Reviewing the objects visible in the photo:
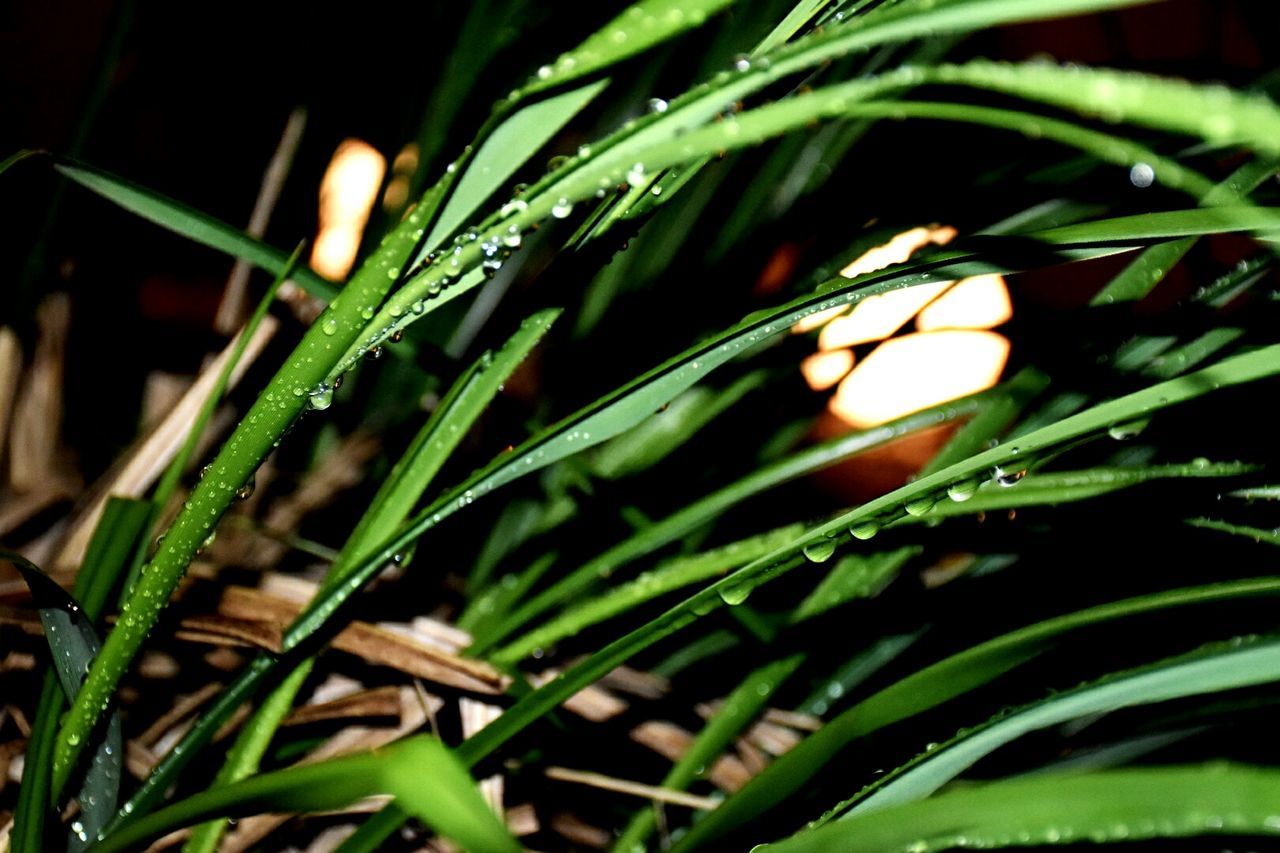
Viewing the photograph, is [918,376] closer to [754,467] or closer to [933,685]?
[754,467]

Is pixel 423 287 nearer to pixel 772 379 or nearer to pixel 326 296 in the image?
pixel 326 296

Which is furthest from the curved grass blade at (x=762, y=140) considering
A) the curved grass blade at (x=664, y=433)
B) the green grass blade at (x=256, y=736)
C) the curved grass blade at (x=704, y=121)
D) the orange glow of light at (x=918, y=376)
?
the orange glow of light at (x=918, y=376)

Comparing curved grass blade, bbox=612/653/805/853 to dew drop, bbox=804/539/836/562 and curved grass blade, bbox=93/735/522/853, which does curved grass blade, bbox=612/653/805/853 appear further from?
curved grass blade, bbox=93/735/522/853

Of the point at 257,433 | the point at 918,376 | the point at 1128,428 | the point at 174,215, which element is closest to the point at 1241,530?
the point at 1128,428

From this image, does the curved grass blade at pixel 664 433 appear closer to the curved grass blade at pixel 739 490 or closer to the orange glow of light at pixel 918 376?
the curved grass blade at pixel 739 490

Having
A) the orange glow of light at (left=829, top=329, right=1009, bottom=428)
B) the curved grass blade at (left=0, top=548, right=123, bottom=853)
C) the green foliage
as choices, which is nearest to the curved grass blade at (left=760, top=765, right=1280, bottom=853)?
the green foliage

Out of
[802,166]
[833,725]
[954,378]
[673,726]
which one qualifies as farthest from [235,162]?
[954,378]
